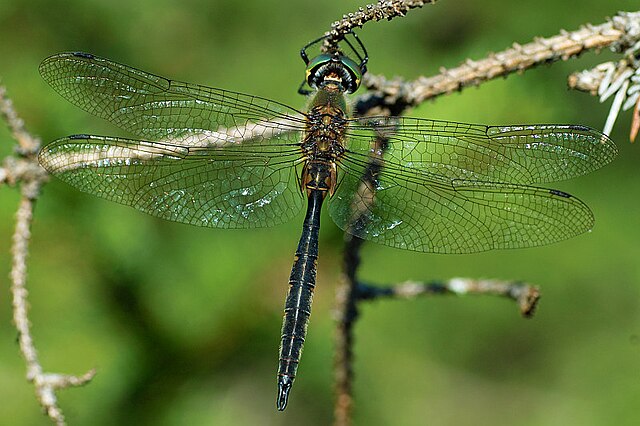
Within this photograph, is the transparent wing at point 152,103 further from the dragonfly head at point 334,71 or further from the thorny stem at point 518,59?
the thorny stem at point 518,59

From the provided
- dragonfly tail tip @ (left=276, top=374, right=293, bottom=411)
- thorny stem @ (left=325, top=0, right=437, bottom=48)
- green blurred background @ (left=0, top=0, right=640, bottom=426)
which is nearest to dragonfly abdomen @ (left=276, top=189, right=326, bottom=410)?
dragonfly tail tip @ (left=276, top=374, right=293, bottom=411)

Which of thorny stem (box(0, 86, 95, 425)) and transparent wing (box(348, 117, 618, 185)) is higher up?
transparent wing (box(348, 117, 618, 185))

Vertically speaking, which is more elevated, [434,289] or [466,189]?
[466,189]

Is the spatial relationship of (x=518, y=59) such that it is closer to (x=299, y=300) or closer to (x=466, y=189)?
(x=466, y=189)

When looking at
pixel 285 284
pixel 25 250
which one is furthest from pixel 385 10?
pixel 285 284

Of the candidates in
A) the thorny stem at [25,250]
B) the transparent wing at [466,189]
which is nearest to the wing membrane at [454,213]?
the transparent wing at [466,189]

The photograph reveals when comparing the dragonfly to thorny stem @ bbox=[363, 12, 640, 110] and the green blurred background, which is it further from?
the green blurred background
